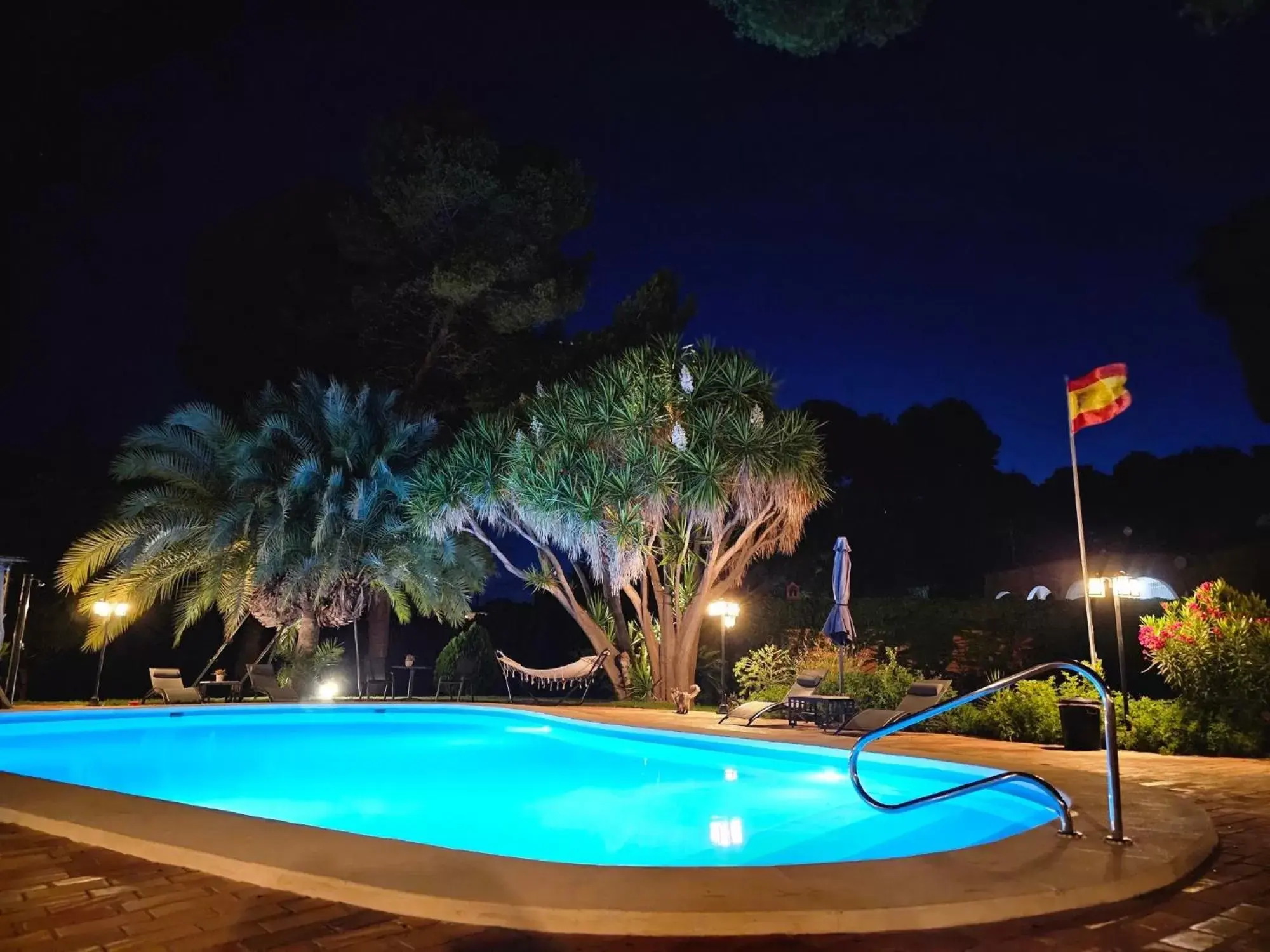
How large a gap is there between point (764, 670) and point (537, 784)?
7092 millimetres

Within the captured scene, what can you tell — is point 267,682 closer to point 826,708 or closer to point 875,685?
point 826,708

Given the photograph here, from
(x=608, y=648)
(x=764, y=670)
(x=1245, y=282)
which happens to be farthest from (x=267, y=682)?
(x=1245, y=282)

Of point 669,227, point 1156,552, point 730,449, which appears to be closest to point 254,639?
point 730,449

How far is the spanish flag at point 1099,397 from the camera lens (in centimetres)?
1135

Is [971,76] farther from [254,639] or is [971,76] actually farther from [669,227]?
[254,639]

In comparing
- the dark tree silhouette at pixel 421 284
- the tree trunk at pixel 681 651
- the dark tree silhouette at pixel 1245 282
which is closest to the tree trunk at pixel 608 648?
the tree trunk at pixel 681 651

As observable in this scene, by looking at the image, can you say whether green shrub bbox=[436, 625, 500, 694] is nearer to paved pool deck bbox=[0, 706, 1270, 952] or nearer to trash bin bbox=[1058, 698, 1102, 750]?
trash bin bbox=[1058, 698, 1102, 750]

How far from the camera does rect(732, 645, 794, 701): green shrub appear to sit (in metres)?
13.9

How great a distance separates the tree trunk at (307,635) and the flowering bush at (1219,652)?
1323 centimetres

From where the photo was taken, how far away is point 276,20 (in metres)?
17.1

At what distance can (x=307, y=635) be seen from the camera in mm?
15953

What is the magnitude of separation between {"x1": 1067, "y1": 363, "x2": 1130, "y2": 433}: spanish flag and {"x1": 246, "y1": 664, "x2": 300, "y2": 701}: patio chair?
13030 millimetres

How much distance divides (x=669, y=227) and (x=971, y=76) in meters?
12.2

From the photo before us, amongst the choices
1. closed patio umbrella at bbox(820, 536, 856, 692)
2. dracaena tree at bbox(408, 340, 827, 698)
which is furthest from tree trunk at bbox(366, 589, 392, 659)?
closed patio umbrella at bbox(820, 536, 856, 692)
